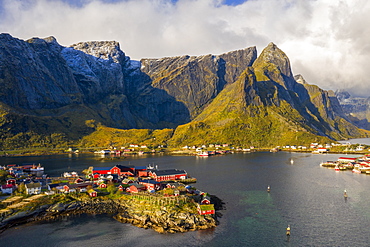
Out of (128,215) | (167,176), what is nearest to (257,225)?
(128,215)

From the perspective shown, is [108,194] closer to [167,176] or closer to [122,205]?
[122,205]

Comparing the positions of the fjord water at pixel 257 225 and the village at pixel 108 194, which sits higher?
the village at pixel 108 194

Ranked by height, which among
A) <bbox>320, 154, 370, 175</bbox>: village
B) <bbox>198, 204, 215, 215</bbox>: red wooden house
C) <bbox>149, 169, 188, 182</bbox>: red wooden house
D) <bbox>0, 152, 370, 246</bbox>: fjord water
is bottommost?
<bbox>0, 152, 370, 246</bbox>: fjord water

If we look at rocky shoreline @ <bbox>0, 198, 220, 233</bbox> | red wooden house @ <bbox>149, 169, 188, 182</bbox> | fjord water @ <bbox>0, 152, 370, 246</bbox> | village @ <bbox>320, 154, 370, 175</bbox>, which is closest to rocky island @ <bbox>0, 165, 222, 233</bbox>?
rocky shoreline @ <bbox>0, 198, 220, 233</bbox>

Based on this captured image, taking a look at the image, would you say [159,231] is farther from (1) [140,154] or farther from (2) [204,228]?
(1) [140,154]

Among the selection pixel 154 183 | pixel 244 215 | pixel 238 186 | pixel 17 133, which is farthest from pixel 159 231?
pixel 17 133

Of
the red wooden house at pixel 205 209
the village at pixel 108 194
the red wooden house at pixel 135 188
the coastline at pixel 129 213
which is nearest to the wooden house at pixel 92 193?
the village at pixel 108 194

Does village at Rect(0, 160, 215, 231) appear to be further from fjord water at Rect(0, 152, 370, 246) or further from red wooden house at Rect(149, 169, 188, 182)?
red wooden house at Rect(149, 169, 188, 182)

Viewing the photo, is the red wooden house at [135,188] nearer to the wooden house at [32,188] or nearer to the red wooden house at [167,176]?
the red wooden house at [167,176]
